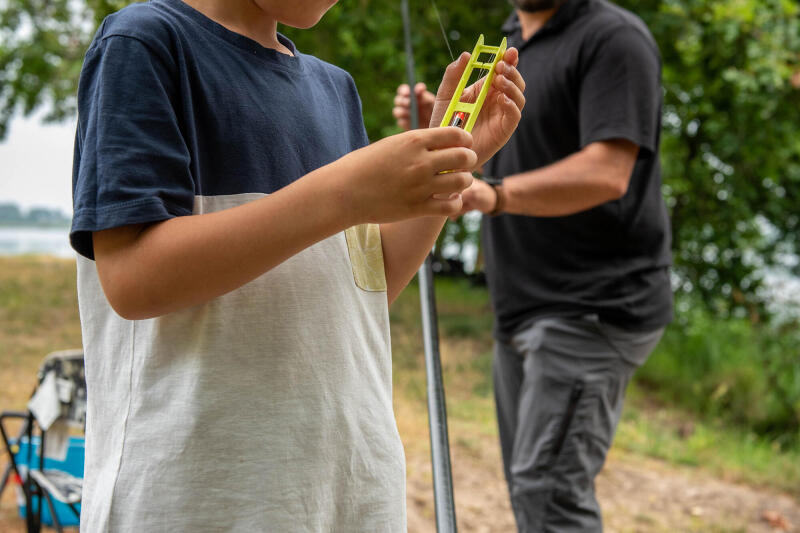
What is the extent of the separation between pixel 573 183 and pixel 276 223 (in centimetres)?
102

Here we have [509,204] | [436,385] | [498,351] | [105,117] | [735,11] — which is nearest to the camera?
[105,117]

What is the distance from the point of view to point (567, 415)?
5.13 feet

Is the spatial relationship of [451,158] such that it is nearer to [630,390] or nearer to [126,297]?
[126,297]

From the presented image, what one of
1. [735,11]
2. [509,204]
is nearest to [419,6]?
[509,204]

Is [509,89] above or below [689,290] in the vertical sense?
above

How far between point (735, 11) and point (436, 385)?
3742mm

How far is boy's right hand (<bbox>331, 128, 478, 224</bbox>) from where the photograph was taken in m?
0.59

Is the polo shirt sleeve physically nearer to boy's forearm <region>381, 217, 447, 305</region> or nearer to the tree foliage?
boy's forearm <region>381, 217, 447, 305</region>

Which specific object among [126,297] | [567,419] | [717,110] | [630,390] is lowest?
[630,390]

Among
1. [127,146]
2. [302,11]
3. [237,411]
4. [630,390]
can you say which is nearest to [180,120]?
[127,146]

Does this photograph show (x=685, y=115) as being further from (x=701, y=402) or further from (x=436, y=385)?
(x=436, y=385)

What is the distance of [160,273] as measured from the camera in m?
0.61

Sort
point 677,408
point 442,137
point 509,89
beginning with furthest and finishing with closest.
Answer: point 677,408 → point 509,89 → point 442,137

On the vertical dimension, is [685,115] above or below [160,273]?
below
